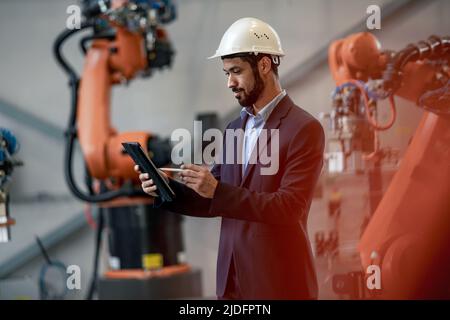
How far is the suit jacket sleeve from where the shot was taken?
2188 mm

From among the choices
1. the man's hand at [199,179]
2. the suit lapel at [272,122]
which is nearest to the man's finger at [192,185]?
the man's hand at [199,179]

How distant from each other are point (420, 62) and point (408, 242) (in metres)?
0.71

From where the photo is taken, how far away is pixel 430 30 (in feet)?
11.3

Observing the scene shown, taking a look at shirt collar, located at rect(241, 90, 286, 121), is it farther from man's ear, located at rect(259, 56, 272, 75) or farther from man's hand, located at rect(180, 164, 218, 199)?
man's hand, located at rect(180, 164, 218, 199)

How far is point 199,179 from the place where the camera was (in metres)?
2.13

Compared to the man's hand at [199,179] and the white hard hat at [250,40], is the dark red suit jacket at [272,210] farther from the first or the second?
the white hard hat at [250,40]

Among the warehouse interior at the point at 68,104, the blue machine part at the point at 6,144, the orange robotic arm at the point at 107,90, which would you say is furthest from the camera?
the orange robotic arm at the point at 107,90

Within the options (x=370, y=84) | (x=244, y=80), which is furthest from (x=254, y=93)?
(x=370, y=84)

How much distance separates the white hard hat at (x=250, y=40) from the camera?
2277mm

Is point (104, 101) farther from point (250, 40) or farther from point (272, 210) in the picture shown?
point (272, 210)

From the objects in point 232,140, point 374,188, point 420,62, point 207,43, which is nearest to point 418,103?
point 420,62

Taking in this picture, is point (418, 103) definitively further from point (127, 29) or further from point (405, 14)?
point (127, 29)

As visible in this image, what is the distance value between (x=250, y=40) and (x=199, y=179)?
1.49 ft

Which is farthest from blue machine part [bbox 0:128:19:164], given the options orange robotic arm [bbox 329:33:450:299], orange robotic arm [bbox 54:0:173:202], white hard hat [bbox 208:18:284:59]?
orange robotic arm [bbox 329:33:450:299]
